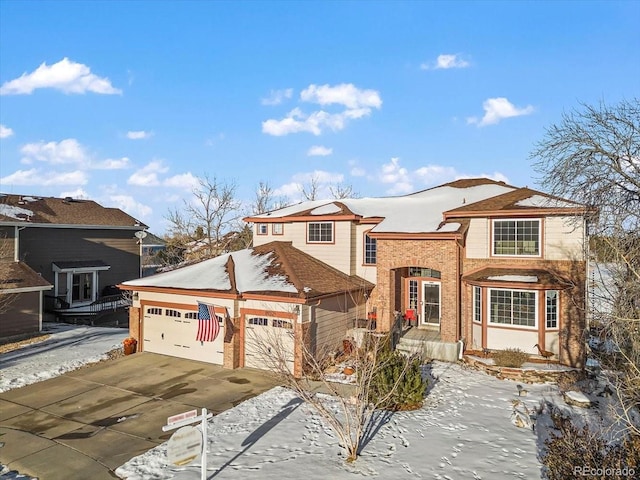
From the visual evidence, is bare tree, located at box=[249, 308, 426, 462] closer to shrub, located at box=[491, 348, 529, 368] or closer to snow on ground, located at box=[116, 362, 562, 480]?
snow on ground, located at box=[116, 362, 562, 480]

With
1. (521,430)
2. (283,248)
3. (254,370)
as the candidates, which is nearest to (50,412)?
(254,370)

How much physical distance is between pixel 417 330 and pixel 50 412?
13342 millimetres

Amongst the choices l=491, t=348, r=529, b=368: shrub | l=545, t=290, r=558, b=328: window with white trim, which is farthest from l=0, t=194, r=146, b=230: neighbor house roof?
l=545, t=290, r=558, b=328: window with white trim

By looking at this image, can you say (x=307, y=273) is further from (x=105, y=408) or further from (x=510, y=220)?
(x=105, y=408)

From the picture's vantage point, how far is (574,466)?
7223 millimetres

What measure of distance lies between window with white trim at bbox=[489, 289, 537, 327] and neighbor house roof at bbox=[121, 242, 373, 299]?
16.9 ft

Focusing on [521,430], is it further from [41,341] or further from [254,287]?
[41,341]

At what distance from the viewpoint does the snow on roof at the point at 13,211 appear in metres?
23.8

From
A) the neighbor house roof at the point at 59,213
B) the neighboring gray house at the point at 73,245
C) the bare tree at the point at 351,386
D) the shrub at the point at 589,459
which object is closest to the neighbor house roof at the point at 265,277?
the bare tree at the point at 351,386

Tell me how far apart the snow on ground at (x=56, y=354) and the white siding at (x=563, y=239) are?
17.2 meters

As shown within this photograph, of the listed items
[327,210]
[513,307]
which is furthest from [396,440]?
[327,210]

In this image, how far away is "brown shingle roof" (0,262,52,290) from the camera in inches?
788

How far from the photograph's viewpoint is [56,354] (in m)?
17.4

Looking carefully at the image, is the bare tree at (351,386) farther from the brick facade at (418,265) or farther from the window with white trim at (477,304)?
the window with white trim at (477,304)
